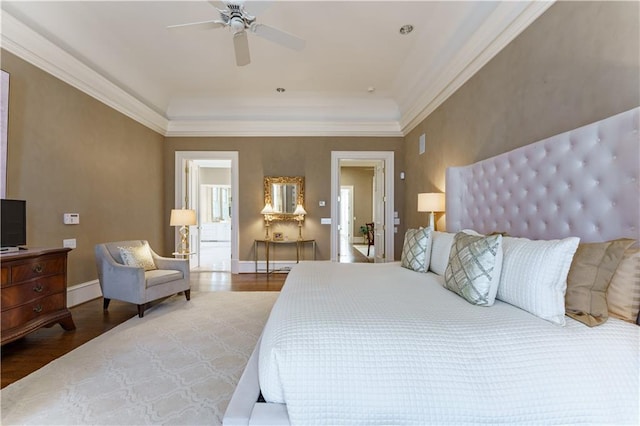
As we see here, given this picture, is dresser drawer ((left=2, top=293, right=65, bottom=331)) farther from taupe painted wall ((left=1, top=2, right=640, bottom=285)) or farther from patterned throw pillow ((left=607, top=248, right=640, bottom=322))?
patterned throw pillow ((left=607, top=248, right=640, bottom=322))

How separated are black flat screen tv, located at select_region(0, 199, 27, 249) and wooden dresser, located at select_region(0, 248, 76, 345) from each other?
5.4 inches

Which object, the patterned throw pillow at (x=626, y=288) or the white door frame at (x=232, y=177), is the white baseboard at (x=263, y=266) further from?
the patterned throw pillow at (x=626, y=288)

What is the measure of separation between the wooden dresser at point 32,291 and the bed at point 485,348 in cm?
227

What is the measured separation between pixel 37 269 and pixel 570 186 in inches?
167

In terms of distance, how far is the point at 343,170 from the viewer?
33.2 feet

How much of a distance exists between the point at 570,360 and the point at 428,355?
1.97 feet


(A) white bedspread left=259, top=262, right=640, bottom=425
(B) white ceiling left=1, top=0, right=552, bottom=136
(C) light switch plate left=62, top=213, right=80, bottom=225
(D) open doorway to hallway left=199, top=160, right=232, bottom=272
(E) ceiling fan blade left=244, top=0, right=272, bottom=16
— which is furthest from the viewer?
(D) open doorway to hallway left=199, top=160, right=232, bottom=272

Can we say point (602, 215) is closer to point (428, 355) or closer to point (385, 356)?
point (428, 355)

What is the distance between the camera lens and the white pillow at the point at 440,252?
91.7 inches

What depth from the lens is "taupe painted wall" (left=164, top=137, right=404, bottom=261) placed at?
207 inches

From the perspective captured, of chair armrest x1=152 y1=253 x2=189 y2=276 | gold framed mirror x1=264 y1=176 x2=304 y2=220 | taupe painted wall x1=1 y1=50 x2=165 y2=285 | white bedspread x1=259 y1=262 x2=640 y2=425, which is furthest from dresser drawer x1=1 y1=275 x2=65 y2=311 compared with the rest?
gold framed mirror x1=264 y1=176 x2=304 y2=220

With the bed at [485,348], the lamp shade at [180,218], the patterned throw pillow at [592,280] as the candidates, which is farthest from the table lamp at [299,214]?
the patterned throw pillow at [592,280]

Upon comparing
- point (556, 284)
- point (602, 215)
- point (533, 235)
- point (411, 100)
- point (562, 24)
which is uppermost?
point (411, 100)

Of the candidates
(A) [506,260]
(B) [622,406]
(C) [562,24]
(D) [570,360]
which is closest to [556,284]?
(A) [506,260]
